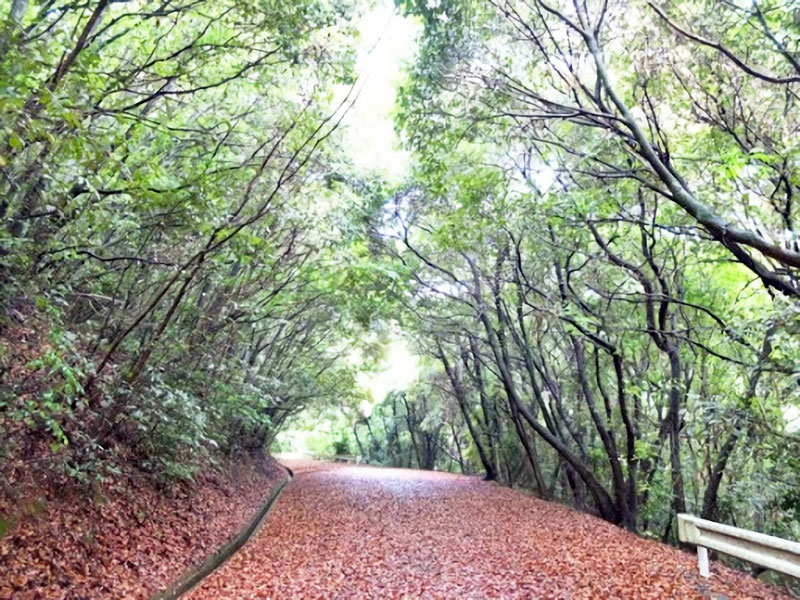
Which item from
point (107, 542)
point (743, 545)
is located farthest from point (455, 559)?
point (107, 542)

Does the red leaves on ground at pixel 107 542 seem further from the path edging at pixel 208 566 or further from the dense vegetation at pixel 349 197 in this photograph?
the dense vegetation at pixel 349 197

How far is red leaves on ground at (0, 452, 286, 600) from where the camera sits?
13.4 feet

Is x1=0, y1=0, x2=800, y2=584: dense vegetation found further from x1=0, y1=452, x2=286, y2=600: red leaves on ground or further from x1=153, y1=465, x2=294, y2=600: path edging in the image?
x1=153, y1=465, x2=294, y2=600: path edging

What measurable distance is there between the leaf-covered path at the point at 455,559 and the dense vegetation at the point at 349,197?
159 cm

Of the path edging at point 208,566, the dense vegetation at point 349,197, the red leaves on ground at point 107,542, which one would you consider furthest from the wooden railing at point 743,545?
the red leaves on ground at point 107,542

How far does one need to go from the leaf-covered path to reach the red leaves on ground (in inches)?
21.8

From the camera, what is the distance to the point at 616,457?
31.0 ft

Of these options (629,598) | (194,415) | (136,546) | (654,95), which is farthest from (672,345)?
(136,546)

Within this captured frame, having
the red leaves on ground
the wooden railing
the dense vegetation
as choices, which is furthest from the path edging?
the wooden railing

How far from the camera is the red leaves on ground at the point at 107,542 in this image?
409cm

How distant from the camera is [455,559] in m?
6.61

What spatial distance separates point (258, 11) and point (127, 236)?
3.12 metres

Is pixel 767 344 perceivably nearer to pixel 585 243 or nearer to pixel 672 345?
pixel 672 345

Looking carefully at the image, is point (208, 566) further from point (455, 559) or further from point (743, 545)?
point (743, 545)
